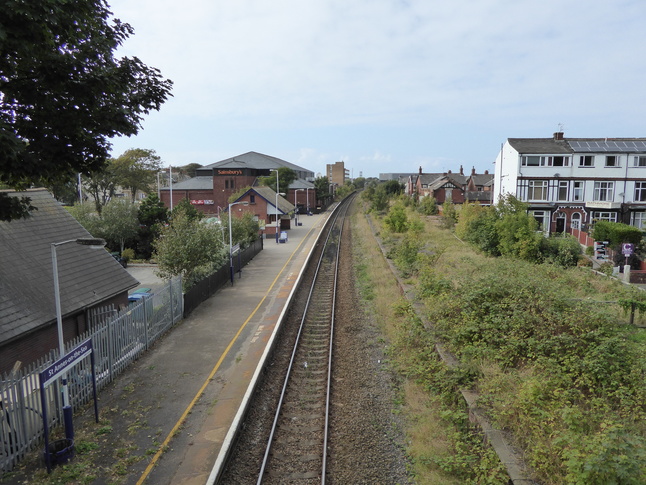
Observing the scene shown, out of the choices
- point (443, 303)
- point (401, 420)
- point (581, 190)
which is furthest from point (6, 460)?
point (581, 190)

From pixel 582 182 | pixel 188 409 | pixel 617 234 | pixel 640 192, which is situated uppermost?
pixel 582 182

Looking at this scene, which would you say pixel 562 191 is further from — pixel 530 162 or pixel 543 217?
pixel 530 162

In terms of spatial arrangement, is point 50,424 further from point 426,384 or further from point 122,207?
point 122,207

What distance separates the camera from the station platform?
31.1ft

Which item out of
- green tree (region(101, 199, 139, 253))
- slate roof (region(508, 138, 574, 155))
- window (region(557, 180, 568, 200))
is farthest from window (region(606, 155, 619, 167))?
green tree (region(101, 199, 139, 253))

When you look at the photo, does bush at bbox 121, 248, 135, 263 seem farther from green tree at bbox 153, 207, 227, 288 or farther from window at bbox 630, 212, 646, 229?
window at bbox 630, 212, 646, 229

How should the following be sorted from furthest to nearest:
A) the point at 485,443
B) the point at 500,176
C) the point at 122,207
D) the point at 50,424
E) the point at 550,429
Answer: the point at 500,176 → the point at 122,207 → the point at 50,424 → the point at 485,443 → the point at 550,429

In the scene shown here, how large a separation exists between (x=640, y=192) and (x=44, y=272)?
4517 cm

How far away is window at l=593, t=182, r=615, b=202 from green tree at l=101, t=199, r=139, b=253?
39296 mm

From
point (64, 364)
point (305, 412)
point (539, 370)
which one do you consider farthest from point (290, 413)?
point (539, 370)

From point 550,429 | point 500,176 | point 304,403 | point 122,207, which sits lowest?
point 304,403

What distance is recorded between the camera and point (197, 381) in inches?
521

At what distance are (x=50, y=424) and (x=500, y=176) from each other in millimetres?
47441

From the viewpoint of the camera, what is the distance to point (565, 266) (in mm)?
27156
